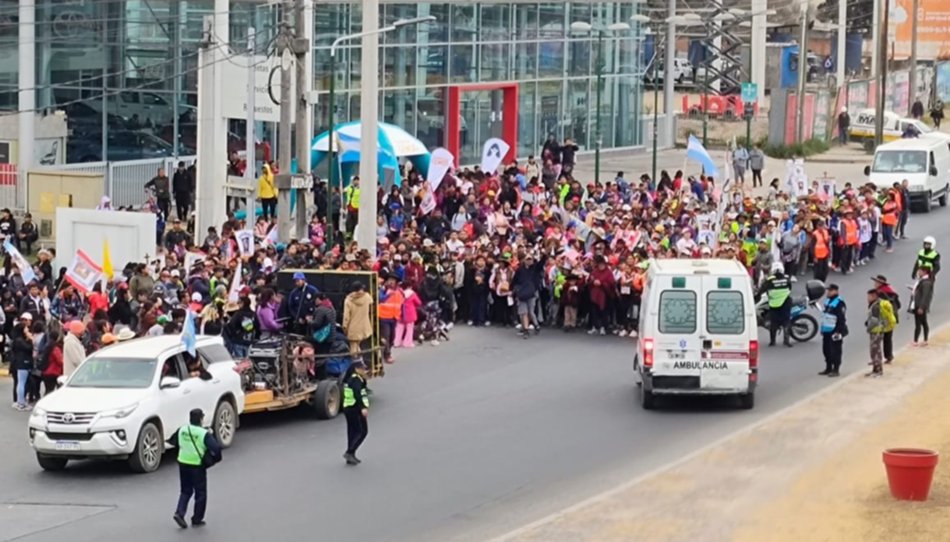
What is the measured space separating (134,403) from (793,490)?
7.84 metres

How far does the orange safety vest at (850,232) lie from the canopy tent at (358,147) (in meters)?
10.3

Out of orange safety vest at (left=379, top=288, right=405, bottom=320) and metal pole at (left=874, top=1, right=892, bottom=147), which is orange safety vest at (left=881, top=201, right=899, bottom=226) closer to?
orange safety vest at (left=379, top=288, right=405, bottom=320)

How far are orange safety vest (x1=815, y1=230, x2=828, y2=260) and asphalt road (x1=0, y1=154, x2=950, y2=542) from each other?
6.83 m

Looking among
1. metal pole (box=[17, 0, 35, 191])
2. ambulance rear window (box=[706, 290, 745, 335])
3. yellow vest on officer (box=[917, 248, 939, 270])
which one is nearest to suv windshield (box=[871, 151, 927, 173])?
yellow vest on officer (box=[917, 248, 939, 270])

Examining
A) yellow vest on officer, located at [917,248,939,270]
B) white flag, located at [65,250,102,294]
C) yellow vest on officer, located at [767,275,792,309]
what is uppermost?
yellow vest on officer, located at [917,248,939,270]

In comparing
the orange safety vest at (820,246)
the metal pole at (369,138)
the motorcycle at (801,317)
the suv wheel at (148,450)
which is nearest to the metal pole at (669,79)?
the orange safety vest at (820,246)

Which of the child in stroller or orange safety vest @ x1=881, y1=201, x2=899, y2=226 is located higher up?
orange safety vest @ x1=881, y1=201, x2=899, y2=226

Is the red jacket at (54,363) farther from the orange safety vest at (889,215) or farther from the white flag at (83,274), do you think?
the orange safety vest at (889,215)

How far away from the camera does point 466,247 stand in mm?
35469

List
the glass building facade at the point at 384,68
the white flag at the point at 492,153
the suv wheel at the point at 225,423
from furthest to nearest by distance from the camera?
the glass building facade at the point at 384,68 < the white flag at the point at 492,153 < the suv wheel at the point at 225,423

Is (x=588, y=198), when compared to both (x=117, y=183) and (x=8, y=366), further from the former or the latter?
(x=8, y=366)

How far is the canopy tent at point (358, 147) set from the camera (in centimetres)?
4334

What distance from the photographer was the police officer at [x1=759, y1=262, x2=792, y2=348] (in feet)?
106

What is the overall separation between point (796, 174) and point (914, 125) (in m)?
24.1
